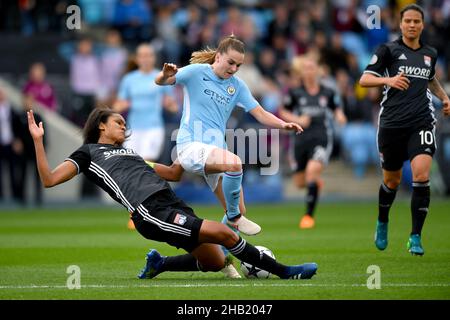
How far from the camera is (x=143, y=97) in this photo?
1744cm

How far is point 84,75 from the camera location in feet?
77.6

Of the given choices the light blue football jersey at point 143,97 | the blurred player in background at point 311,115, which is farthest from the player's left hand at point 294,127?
the light blue football jersey at point 143,97

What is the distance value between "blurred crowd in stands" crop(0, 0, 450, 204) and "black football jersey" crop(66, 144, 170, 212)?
42.5ft

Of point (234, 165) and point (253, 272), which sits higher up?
point (234, 165)

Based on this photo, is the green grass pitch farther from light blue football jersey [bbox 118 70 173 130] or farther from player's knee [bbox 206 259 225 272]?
light blue football jersey [bbox 118 70 173 130]

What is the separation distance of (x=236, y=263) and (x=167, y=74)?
2.37 m

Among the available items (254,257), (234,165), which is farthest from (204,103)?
(254,257)

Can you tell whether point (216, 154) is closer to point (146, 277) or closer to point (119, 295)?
point (146, 277)

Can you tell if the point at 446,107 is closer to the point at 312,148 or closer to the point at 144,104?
the point at 312,148

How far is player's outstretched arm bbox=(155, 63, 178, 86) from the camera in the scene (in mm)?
10047

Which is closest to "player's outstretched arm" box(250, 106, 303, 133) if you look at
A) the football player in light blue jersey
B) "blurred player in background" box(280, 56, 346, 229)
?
"blurred player in background" box(280, 56, 346, 229)
